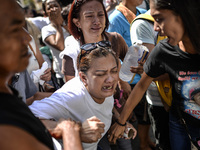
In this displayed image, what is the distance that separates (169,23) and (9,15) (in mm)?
1199

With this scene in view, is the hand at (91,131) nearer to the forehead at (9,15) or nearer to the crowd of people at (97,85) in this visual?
the crowd of people at (97,85)

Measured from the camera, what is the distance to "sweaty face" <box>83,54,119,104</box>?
1.80m

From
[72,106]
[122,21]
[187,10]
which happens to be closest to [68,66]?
[72,106]

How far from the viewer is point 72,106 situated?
1679 millimetres

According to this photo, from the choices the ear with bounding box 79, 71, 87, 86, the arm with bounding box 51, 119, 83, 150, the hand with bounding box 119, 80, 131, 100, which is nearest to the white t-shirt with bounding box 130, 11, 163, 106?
the hand with bounding box 119, 80, 131, 100

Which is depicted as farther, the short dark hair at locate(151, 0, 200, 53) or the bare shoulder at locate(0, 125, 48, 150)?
the short dark hair at locate(151, 0, 200, 53)

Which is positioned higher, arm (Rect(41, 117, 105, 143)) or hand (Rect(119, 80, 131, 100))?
arm (Rect(41, 117, 105, 143))

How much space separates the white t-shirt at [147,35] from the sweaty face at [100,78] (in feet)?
2.41

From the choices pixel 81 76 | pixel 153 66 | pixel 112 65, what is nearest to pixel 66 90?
pixel 81 76

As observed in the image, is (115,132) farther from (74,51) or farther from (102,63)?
(74,51)

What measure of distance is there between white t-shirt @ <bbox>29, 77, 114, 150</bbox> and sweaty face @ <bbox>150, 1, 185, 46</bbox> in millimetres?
813

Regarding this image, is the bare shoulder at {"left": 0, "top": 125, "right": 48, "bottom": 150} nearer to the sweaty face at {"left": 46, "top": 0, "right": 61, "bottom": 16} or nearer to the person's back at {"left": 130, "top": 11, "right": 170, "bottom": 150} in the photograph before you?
the person's back at {"left": 130, "top": 11, "right": 170, "bottom": 150}

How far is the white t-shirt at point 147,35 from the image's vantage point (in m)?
2.36

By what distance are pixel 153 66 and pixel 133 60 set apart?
743mm
